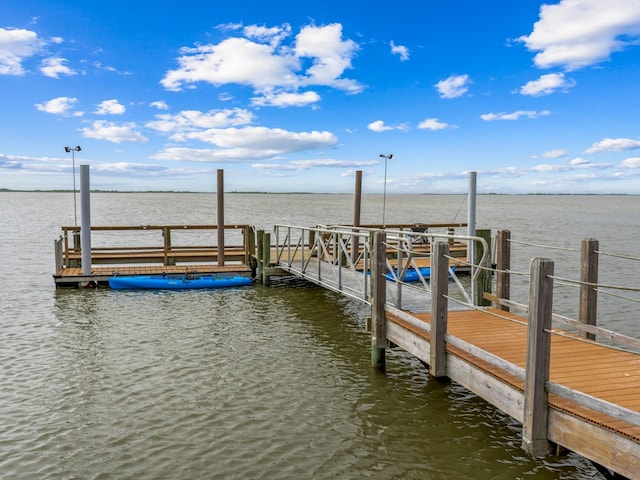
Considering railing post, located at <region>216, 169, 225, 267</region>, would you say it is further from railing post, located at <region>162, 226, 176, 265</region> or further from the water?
the water

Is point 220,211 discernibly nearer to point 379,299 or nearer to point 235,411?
point 379,299

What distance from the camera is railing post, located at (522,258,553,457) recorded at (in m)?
4.87

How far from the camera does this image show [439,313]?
662 cm

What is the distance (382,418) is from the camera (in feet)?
21.9

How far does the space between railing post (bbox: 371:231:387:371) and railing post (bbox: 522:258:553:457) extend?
3281 millimetres

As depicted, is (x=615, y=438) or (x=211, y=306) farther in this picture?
(x=211, y=306)

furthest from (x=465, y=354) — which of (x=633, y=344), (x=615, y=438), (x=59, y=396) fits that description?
(x=59, y=396)

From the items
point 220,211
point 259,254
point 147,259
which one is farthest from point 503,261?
point 147,259

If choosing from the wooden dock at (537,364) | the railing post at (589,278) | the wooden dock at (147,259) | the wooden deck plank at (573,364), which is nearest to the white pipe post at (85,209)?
the wooden dock at (147,259)

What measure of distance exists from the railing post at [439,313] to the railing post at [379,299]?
140 centimetres

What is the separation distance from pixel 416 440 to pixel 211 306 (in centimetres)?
758

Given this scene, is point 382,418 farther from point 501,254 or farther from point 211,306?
point 211,306

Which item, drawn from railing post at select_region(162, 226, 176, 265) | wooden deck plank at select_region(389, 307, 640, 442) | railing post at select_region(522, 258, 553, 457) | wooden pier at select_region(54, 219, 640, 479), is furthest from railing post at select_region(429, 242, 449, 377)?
railing post at select_region(162, 226, 176, 265)

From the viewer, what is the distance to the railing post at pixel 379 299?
8102mm
